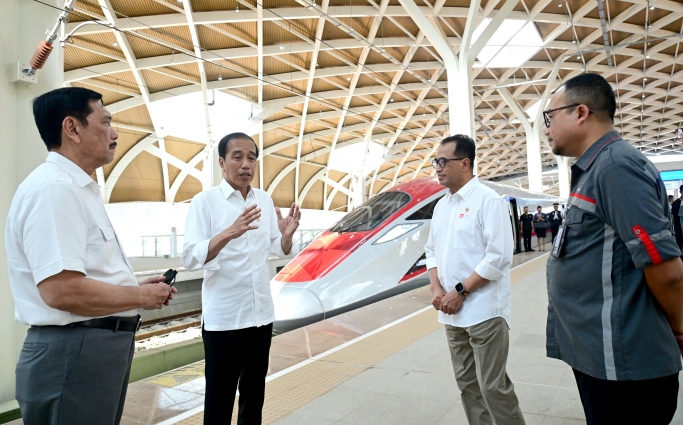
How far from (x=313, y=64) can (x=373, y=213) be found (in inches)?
588

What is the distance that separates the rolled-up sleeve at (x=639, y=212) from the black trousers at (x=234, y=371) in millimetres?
1794

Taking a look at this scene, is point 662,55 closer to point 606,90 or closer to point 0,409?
point 606,90

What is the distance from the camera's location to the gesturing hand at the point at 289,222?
2.85 meters

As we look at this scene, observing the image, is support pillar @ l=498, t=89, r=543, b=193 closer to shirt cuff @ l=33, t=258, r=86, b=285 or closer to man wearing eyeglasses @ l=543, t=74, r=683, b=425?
man wearing eyeglasses @ l=543, t=74, r=683, b=425

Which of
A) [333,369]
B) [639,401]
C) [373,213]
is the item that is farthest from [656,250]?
[373,213]

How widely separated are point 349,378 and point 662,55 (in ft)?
93.3

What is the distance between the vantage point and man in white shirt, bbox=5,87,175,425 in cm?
148

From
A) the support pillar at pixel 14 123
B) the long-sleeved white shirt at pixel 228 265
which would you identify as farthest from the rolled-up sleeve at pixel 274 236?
the support pillar at pixel 14 123

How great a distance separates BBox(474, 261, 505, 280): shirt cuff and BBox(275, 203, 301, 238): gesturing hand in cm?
114

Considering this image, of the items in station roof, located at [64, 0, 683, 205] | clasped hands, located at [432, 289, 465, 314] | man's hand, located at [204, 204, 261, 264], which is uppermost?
station roof, located at [64, 0, 683, 205]

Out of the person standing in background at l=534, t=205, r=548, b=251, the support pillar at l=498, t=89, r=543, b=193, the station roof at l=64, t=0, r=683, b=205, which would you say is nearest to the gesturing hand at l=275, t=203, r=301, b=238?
the station roof at l=64, t=0, r=683, b=205

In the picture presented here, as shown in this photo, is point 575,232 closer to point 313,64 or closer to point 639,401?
point 639,401

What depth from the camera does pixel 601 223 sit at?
162 cm

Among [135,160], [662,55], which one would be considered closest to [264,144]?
[135,160]
